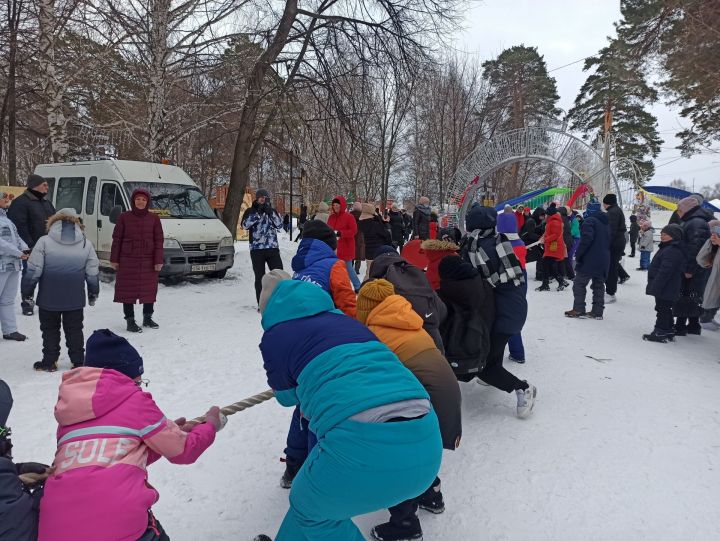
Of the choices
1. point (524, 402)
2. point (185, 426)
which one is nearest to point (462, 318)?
point (524, 402)

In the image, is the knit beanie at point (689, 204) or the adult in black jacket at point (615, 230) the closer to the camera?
the knit beanie at point (689, 204)

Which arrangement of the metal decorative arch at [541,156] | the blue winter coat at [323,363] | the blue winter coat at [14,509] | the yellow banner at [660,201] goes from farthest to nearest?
the yellow banner at [660,201]
the metal decorative arch at [541,156]
the blue winter coat at [323,363]
the blue winter coat at [14,509]

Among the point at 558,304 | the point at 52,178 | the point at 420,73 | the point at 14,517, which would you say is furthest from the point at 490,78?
the point at 14,517

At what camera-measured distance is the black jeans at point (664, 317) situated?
21.7ft

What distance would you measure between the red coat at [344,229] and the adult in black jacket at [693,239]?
5.22 meters

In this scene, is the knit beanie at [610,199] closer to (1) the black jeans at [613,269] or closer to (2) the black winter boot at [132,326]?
(1) the black jeans at [613,269]

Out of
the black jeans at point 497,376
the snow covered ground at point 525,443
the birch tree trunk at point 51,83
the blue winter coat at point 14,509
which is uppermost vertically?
the birch tree trunk at point 51,83

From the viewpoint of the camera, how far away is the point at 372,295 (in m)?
2.82

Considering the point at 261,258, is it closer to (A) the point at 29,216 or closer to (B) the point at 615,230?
(A) the point at 29,216

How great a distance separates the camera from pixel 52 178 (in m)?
10.7

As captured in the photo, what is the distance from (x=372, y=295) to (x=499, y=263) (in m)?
1.89

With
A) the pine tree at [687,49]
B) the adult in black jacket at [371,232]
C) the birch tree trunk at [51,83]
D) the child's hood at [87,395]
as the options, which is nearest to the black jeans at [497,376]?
the child's hood at [87,395]

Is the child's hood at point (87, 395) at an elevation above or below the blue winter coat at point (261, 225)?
below

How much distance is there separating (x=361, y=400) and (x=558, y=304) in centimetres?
813
